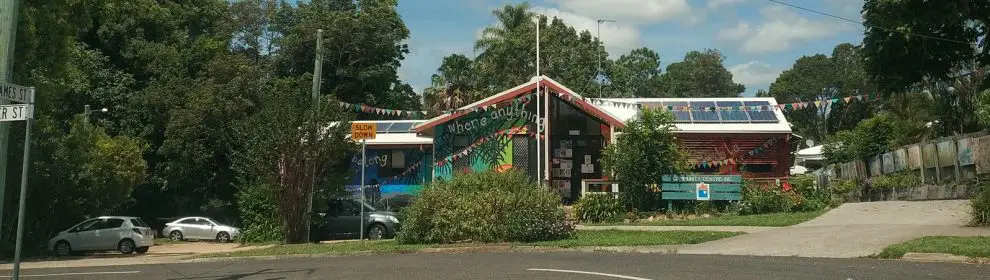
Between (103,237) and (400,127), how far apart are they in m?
12.9

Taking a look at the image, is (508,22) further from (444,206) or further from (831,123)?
(444,206)

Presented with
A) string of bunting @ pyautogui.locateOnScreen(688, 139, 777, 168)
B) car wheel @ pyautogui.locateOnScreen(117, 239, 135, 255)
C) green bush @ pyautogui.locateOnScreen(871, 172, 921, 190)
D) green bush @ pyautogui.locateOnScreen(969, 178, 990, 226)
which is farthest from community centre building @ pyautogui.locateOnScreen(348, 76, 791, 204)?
green bush @ pyautogui.locateOnScreen(969, 178, 990, 226)

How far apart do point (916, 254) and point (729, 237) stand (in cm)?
476

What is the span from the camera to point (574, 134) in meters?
30.7

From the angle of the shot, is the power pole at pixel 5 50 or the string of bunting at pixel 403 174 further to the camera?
the string of bunting at pixel 403 174

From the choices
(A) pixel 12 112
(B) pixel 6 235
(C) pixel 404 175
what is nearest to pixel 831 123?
(C) pixel 404 175

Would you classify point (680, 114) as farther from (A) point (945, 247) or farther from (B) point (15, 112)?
(B) point (15, 112)

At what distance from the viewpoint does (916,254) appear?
12594 millimetres

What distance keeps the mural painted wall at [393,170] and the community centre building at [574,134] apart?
4.90 feet

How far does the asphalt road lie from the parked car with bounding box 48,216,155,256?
11.7m

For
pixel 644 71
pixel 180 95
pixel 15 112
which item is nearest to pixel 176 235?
pixel 180 95

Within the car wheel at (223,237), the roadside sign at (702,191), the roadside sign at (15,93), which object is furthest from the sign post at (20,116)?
the car wheel at (223,237)

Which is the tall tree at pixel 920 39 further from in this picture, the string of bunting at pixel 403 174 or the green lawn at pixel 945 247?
the string of bunting at pixel 403 174

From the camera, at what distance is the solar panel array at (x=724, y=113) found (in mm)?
29344
